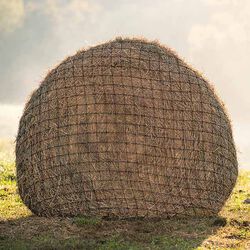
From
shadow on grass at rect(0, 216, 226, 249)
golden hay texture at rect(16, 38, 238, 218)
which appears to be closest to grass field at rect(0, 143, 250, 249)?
shadow on grass at rect(0, 216, 226, 249)

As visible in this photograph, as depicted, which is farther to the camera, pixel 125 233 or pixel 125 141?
pixel 125 141

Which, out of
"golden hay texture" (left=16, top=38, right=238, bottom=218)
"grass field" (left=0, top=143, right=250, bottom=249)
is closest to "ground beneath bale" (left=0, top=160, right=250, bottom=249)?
"grass field" (left=0, top=143, right=250, bottom=249)

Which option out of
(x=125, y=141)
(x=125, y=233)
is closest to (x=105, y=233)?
(x=125, y=233)

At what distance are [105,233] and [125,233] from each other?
32 centimetres

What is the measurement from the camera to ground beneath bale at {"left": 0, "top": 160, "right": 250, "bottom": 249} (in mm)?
9148

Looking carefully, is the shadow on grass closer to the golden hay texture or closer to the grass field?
the grass field

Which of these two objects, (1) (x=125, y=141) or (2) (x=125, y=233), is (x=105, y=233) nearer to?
(2) (x=125, y=233)

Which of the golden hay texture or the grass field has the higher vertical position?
the golden hay texture

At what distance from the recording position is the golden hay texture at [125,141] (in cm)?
1091

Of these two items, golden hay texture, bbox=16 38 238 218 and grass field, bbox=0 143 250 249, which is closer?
grass field, bbox=0 143 250 249

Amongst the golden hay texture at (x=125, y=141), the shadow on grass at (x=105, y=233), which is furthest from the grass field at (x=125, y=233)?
the golden hay texture at (x=125, y=141)

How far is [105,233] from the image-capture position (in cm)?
984

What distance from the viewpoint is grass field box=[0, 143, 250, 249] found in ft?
30.0

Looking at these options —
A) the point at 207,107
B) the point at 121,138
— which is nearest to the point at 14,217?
the point at 121,138
